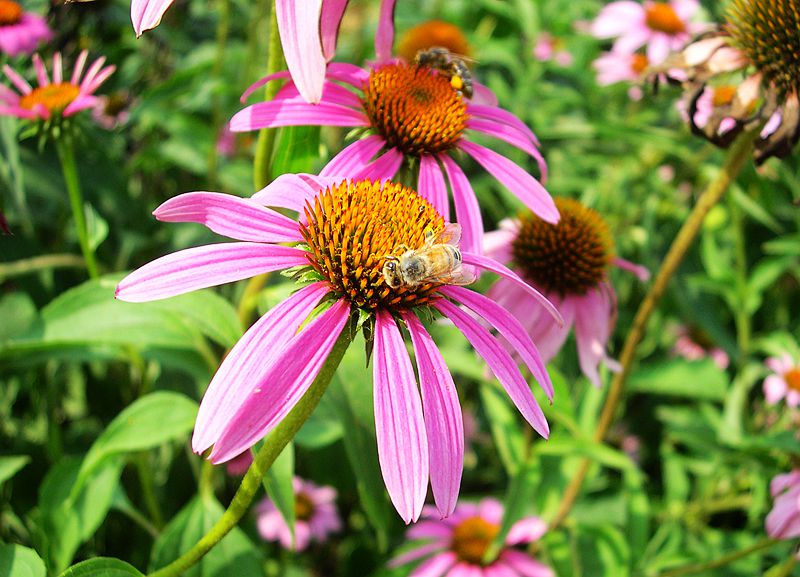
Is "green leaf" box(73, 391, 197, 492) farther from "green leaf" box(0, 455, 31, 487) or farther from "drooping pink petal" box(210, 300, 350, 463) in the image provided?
"drooping pink petal" box(210, 300, 350, 463)

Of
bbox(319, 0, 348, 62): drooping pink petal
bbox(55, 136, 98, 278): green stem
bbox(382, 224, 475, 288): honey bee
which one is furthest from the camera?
bbox(55, 136, 98, 278): green stem

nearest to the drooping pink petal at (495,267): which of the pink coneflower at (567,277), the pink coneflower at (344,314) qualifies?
the pink coneflower at (344,314)

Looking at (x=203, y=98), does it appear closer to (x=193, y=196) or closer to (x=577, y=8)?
(x=193, y=196)

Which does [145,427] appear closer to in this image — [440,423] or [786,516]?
[440,423]

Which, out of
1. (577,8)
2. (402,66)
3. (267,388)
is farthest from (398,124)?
(577,8)

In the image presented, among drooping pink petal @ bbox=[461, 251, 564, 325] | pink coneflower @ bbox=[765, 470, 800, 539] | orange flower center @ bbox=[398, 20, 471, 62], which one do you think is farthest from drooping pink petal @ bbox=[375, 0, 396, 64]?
orange flower center @ bbox=[398, 20, 471, 62]

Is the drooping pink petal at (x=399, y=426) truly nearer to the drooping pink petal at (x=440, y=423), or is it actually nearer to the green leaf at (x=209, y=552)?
the drooping pink petal at (x=440, y=423)

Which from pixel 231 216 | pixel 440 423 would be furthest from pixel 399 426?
pixel 231 216
